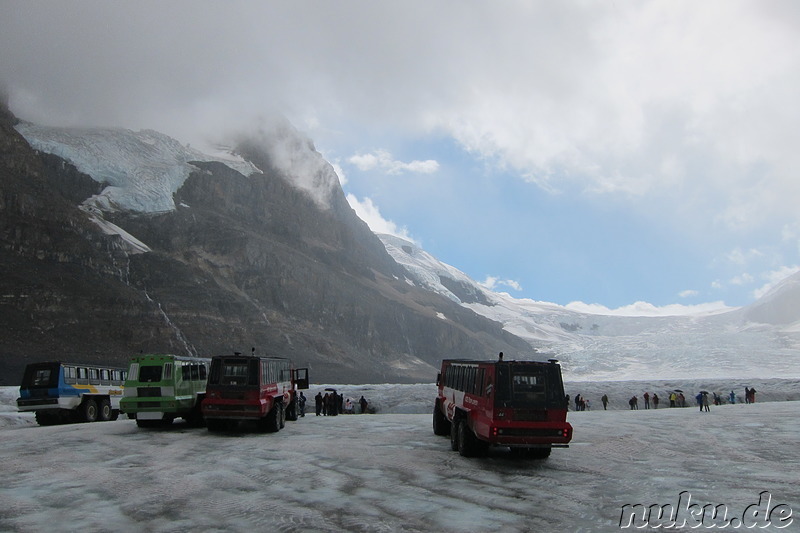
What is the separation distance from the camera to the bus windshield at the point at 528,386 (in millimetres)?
13211

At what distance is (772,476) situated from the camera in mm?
12812

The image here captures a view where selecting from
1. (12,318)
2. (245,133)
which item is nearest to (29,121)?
(245,133)

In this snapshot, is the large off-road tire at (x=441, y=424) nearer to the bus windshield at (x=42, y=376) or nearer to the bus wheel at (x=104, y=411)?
the bus windshield at (x=42, y=376)

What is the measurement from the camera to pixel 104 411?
87.4 feet

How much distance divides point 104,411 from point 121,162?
4021 inches

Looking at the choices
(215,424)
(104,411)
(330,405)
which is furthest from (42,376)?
(330,405)

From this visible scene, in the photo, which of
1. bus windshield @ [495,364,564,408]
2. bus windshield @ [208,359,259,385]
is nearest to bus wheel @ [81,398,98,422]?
bus windshield @ [208,359,259,385]

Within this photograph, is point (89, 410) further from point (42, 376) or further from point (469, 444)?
point (469, 444)

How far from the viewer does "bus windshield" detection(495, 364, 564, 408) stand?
13.2 metres

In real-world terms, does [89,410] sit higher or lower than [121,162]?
lower

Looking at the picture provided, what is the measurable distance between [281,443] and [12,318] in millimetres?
67381

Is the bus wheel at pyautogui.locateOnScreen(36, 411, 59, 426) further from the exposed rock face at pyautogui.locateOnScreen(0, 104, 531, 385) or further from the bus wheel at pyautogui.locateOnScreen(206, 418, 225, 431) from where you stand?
the exposed rock face at pyautogui.locateOnScreen(0, 104, 531, 385)

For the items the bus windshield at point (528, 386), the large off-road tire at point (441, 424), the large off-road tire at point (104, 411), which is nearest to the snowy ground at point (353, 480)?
the large off-road tire at point (441, 424)

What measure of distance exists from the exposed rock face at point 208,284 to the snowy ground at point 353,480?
5217cm
